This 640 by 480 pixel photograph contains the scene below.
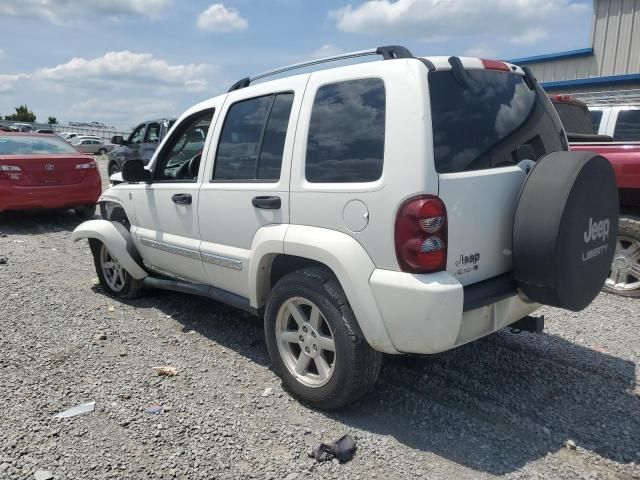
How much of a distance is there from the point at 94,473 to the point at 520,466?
7.14ft

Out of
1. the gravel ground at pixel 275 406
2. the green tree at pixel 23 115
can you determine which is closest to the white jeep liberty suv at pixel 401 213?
the gravel ground at pixel 275 406

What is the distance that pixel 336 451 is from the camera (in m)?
2.84

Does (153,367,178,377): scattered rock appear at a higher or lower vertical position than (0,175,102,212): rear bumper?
lower

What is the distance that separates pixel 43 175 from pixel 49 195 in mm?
346

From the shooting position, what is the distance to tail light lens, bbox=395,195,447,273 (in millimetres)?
2648

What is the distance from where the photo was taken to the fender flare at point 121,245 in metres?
5.02

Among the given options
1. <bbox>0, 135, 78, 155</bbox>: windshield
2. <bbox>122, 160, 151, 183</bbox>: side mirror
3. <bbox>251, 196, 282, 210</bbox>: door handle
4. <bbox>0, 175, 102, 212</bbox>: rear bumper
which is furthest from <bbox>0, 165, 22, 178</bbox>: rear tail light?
<bbox>251, 196, 282, 210</bbox>: door handle

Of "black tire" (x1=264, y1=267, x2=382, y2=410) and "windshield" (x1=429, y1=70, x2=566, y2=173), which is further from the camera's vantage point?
"black tire" (x1=264, y1=267, x2=382, y2=410)

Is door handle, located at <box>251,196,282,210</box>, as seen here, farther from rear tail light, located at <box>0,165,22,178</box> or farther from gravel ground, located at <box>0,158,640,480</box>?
rear tail light, located at <box>0,165,22,178</box>

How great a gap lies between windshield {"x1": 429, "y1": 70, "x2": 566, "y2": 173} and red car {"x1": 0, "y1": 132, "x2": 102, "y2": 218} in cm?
809

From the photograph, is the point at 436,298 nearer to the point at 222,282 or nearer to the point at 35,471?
the point at 222,282

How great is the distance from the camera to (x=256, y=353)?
4145 millimetres

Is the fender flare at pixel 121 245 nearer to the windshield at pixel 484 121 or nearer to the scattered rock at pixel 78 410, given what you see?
the scattered rock at pixel 78 410

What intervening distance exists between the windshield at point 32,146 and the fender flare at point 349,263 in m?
7.92
